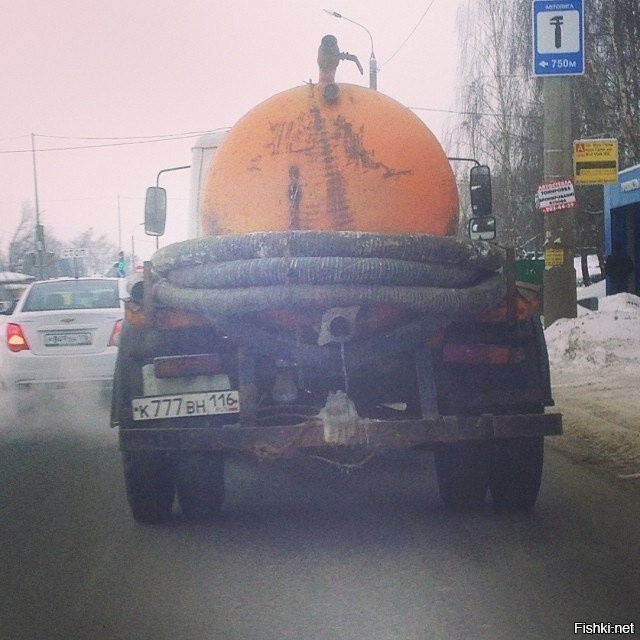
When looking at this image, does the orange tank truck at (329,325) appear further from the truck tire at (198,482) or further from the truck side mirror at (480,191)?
the truck side mirror at (480,191)

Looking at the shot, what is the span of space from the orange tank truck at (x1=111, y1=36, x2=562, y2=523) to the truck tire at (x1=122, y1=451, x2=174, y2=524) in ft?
0.03

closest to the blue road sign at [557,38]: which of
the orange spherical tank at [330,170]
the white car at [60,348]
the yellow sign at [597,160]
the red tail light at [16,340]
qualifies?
the yellow sign at [597,160]

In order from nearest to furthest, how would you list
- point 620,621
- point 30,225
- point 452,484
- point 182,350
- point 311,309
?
point 620,621, point 311,309, point 182,350, point 452,484, point 30,225

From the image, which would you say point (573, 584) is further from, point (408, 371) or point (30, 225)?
point (30, 225)

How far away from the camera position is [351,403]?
5262mm

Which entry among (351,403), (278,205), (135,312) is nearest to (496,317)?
(351,403)

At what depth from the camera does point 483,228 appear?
7621mm

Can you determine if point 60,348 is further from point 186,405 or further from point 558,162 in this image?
point 558,162

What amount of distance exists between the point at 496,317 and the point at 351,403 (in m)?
0.89

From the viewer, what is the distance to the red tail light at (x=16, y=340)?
37.8 ft

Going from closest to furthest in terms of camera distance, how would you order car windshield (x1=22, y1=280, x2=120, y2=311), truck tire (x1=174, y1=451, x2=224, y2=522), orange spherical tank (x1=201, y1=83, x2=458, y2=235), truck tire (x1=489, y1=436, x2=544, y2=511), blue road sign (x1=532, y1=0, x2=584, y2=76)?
1. orange spherical tank (x1=201, y1=83, x2=458, y2=235)
2. truck tire (x1=489, y1=436, x2=544, y2=511)
3. truck tire (x1=174, y1=451, x2=224, y2=522)
4. car windshield (x1=22, y1=280, x2=120, y2=311)
5. blue road sign (x1=532, y1=0, x2=584, y2=76)

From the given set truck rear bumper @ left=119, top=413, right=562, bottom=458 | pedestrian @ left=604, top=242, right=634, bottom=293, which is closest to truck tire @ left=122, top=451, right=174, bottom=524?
truck rear bumper @ left=119, top=413, right=562, bottom=458

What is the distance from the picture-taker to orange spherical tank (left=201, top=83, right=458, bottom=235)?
5699mm

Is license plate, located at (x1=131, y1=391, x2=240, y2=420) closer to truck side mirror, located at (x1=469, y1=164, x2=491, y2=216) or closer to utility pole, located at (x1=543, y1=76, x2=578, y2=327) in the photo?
truck side mirror, located at (x1=469, y1=164, x2=491, y2=216)
